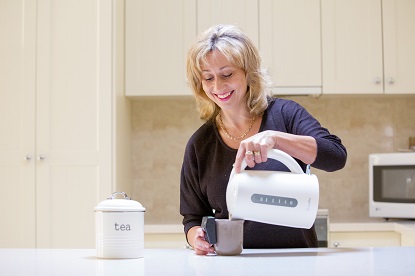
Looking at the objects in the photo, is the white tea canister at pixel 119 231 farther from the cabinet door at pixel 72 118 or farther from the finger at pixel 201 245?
the cabinet door at pixel 72 118

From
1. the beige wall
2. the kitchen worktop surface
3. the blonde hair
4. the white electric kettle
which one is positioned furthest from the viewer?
the beige wall

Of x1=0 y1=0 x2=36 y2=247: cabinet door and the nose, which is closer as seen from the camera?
the nose

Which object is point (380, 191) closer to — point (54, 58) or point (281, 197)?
point (54, 58)

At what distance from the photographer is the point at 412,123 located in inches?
151

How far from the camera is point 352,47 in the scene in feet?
11.7

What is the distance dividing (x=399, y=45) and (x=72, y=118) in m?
1.69

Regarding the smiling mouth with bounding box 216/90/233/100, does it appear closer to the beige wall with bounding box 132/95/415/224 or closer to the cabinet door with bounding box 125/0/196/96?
the cabinet door with bounding box 125/0/196/96

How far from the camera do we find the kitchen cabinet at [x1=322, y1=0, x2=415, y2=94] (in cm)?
354

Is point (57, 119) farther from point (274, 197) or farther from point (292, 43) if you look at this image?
point (274, 197)

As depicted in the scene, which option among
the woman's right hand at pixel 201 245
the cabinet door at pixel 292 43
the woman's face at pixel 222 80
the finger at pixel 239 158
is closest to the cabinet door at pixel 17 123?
the cabinet door at pixel 292 43

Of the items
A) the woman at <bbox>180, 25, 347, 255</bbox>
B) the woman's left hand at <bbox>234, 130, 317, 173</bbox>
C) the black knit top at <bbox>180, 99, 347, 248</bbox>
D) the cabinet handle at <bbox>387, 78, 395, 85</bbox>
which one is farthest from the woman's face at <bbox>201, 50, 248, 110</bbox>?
the cabinet handle at <bbox>387, 78, 395, 85</bbox>

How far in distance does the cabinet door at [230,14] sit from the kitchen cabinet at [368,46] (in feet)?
1.19

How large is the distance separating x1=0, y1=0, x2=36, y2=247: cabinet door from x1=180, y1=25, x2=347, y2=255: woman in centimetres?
162

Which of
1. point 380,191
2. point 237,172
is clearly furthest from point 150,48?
point 237,172
